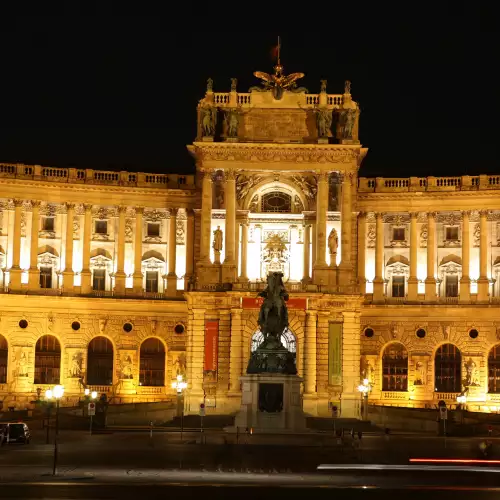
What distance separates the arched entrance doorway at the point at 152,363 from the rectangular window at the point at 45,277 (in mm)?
8893

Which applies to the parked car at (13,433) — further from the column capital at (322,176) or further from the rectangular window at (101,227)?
the rectangular window at (101,227)

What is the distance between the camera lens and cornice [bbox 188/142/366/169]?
9475cm

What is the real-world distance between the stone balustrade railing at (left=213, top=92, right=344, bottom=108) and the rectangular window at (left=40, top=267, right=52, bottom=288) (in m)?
18.9

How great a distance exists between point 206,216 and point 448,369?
73.9 ft

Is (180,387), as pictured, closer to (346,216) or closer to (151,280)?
(151,280)

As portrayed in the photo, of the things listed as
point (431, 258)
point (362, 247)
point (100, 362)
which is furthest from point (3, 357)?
point (431, 258)

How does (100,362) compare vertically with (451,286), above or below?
below

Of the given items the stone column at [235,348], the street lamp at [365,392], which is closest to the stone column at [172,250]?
the stone column at [235,348]

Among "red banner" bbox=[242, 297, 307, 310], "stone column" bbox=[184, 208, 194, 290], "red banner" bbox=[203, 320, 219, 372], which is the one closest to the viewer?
"red banner" bbox=[242, 297, 307, 310]

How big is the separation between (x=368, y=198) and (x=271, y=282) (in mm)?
31284

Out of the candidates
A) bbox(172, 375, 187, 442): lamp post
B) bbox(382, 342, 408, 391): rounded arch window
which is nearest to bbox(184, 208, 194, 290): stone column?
bbox(172, 375, 187, 442): lamp post

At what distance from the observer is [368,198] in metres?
101

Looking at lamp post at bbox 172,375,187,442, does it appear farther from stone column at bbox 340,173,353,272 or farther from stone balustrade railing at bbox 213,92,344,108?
stone balustrade railing at bbox 213,92,344,108

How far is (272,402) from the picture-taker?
70.2m
